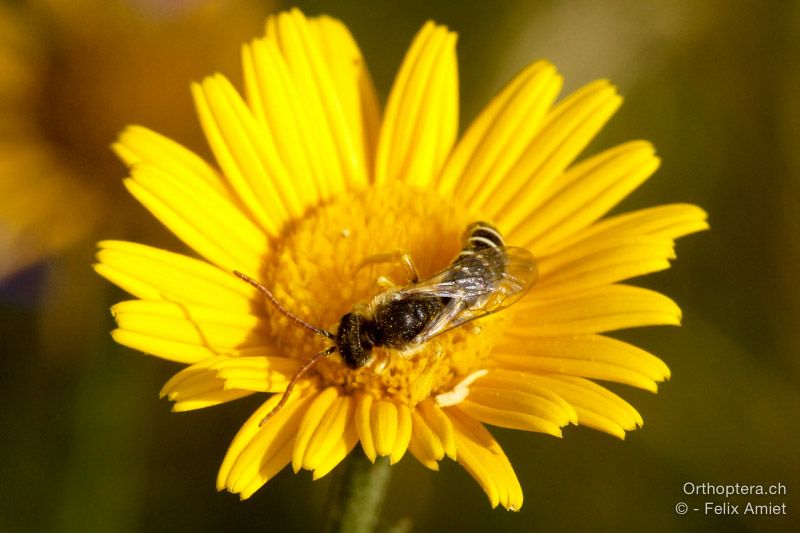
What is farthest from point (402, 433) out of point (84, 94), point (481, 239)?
point (84, 94)

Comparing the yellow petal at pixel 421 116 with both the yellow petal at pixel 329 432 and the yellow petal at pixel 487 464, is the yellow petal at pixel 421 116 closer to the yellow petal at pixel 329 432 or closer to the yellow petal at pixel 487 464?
the yellow petal at pixel 329 432

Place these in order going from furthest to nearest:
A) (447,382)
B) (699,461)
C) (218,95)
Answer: (699,461) < (218,95) < (447,382)

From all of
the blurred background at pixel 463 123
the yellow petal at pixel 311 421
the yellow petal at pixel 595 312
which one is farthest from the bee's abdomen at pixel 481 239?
the blurred background at pixel 463 123

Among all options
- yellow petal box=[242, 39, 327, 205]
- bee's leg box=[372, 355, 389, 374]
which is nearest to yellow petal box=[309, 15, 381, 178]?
→ yellow petal box=[242, 39, 327, 205]

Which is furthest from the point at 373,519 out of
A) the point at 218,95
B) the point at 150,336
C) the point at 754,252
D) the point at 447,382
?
the point at 754,252

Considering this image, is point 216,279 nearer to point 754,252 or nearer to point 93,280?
point 93,280

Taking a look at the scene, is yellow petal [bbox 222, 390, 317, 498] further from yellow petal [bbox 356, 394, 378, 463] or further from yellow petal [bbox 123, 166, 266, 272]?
yellow petal [bbox 123, 166, 266, 272]

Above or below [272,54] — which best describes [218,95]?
below
